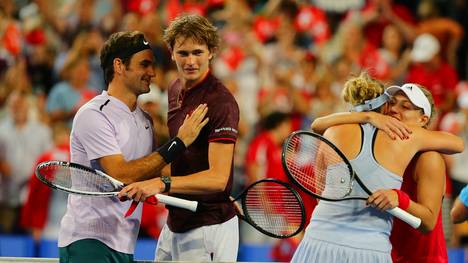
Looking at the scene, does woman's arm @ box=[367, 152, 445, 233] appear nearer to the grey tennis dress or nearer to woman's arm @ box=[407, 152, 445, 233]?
woman's arm @ box=[407, 152, 445, 233]

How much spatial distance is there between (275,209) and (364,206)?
0.68 m

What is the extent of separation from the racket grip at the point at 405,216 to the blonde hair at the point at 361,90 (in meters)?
0.70

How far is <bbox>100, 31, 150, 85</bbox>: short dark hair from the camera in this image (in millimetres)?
5781

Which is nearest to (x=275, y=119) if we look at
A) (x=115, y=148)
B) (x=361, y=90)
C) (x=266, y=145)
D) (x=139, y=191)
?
(x=266, y=145)

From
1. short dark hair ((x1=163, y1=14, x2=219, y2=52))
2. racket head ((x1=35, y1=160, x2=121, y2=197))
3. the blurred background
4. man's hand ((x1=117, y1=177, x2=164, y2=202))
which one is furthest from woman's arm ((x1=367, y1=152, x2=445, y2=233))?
the blurred background

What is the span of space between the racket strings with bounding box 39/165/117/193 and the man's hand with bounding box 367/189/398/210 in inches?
53.4

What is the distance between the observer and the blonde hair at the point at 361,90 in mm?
5832

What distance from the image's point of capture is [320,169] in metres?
5.71

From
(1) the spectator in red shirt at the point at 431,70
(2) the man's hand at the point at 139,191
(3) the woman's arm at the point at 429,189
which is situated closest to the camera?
(2) the man's hand at the point at 139,191

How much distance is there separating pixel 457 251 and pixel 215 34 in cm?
457

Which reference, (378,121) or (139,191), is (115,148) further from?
(378,121)

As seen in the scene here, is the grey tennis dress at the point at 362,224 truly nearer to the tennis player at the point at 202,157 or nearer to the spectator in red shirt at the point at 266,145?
the tennis player at the point at 202,157

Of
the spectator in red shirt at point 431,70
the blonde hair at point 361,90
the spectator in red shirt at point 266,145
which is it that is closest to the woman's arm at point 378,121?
the blonde hair at point 361,90

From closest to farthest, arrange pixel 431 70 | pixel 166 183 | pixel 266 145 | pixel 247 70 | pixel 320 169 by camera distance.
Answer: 1. pixel 166 183
2. pixel 320 169
3. pixel 266 145
4. pixel 247 70
5. pixel 431 70
